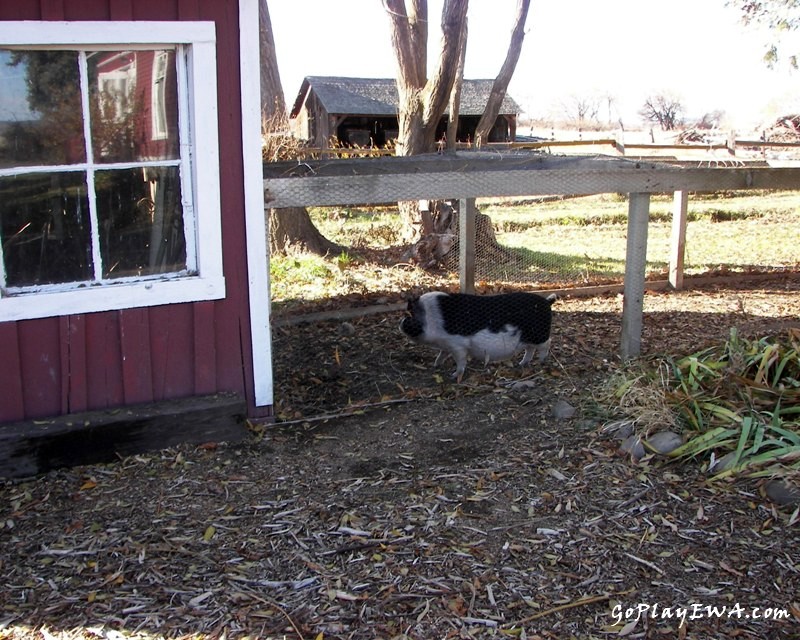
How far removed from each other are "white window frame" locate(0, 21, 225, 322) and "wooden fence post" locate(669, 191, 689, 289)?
17.7 feet

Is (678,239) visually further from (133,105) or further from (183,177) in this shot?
(133,105)

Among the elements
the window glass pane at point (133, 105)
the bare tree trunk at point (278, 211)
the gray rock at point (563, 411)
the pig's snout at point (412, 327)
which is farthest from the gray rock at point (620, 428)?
the bare tree trunk at point (278, 211)

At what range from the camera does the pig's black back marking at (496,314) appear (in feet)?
18.8

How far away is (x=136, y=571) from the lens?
336 centimetres

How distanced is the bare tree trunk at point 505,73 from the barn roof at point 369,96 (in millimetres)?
11262

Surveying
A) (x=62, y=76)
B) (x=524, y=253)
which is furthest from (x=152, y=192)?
(x=524, y=253)

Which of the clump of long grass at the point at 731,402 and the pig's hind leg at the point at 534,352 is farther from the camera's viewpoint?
the pig's hind leg at the point at 534,352

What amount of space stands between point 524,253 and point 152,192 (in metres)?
6.10

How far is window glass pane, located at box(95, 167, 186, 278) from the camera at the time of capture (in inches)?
174

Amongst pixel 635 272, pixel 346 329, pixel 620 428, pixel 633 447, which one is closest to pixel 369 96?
pixel 346 329

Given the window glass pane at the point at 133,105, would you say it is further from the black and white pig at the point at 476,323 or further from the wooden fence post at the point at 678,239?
the wooden fence post at the point at 678,239

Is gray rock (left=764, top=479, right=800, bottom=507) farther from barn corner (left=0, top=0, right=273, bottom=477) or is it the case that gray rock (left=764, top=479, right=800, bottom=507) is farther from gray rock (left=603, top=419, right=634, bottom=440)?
barn corner (left=0, top=0, right=273, bottom=477)

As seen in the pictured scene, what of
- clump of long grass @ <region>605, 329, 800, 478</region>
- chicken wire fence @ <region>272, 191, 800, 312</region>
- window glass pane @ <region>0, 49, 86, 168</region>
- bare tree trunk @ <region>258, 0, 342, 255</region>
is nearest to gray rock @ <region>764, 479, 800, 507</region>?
clump of long grass @ <region>605, 329, 800, 478</region>

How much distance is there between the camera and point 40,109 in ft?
13.7
